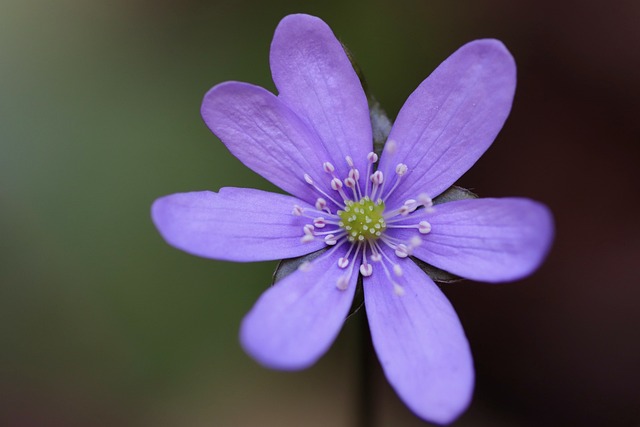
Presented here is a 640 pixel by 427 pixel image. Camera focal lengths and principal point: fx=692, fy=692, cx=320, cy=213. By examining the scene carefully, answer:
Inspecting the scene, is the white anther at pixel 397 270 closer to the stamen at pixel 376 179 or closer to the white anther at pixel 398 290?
the white anther at pixel 398 290

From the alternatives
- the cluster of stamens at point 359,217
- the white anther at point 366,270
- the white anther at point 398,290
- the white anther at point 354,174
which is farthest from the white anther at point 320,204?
the white anther at point 398,290

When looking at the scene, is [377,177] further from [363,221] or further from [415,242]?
[415,242]

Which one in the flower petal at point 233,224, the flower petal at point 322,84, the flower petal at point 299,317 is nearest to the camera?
the flower petal at point 299,317

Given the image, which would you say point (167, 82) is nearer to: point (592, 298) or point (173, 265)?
point (173, 265)

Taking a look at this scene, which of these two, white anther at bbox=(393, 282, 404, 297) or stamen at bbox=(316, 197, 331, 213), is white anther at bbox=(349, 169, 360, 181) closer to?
stamen at bbox=(316, 197, 331, 213)

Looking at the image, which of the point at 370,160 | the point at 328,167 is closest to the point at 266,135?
the point at 328,167

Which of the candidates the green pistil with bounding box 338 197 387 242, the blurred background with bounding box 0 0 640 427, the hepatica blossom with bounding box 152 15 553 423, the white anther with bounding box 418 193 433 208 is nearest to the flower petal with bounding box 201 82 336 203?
the hepatica blossom with bounding box 152 15 553 423
